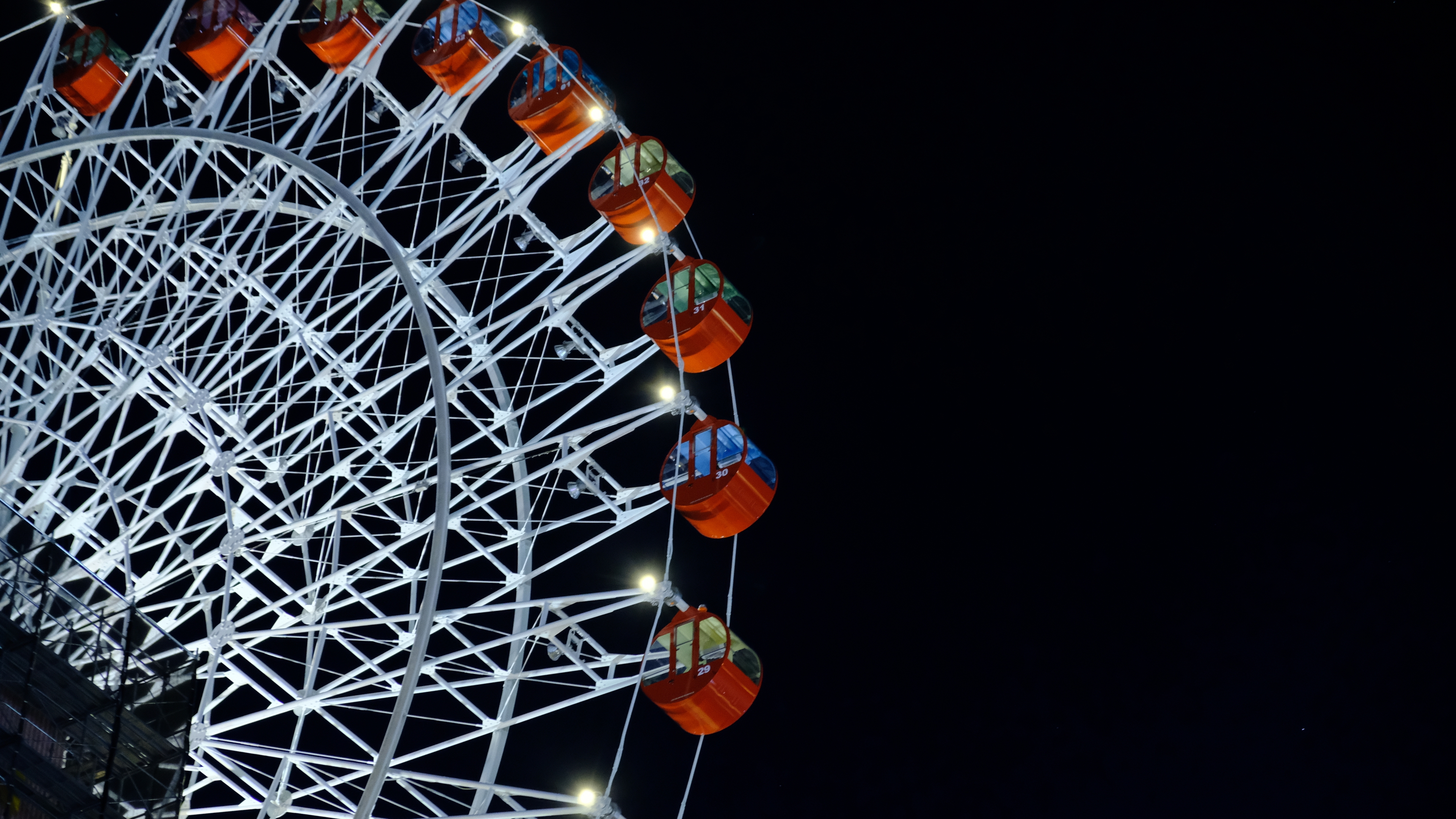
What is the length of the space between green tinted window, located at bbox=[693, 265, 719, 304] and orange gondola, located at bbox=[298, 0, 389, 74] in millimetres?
5327

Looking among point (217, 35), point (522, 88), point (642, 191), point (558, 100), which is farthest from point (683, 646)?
point (217, 35)

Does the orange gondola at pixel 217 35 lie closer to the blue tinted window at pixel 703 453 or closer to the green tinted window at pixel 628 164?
the green tinted window at pixel 628 164

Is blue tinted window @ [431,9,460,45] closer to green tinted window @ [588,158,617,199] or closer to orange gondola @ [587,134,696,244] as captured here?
green tinted window @ [588,158,617,199]

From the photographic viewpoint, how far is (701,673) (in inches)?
681

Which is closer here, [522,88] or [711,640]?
[711,640]

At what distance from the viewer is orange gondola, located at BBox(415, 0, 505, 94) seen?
62.8 ft

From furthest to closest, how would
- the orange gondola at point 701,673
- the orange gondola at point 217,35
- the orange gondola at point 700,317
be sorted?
the orange gondola at point 217,35 < the orange gondola at point 700,317 < the orange gondola at point 701,673

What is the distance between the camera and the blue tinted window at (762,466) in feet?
61.3

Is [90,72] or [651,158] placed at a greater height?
[90,72]

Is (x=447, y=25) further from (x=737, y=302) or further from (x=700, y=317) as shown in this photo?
(x=737, y=302)

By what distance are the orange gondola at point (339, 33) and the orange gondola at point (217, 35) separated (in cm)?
84

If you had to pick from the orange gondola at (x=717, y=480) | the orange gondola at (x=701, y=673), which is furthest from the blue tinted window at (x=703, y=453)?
the orange gondola at (x=701, y=673)

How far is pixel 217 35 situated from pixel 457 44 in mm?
3620

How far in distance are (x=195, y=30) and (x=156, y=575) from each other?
7.25 meters
